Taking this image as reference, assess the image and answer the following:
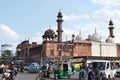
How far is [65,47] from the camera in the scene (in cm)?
6506

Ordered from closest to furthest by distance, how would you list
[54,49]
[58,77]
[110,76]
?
[110,76] < [58,77] < [54,49]

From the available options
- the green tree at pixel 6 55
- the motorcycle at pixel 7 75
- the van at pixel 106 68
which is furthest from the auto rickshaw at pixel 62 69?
the green tree at pixel 6 55

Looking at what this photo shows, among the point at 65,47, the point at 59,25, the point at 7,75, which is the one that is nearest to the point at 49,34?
the point at 59,25

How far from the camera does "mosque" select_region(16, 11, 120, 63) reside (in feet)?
211

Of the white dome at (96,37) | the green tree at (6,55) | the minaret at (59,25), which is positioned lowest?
the green tree at (6,55)

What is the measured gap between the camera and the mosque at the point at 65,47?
64250mm

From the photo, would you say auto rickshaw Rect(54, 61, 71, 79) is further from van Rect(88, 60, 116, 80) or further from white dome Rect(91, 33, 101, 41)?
white dome Rect(91, 33, 101, 41)

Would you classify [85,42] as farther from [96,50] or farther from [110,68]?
[110,68]

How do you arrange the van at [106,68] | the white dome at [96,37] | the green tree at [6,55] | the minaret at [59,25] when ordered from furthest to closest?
the green tree at [6,55] → the white dome at [96,37] → the minaret at [59,25] → the van at [106,68]

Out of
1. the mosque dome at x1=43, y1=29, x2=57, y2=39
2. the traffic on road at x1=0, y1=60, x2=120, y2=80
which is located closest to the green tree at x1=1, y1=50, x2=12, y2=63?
the mosque dome at x1=43, y1=29, x2=57, y2=39

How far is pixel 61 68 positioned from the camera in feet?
88.0

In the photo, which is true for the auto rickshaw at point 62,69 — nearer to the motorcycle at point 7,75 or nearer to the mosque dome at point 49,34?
the motorcycle at point 7,75

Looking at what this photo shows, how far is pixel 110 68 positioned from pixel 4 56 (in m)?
68.6

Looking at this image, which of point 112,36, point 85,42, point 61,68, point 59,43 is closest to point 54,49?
point 59,43
